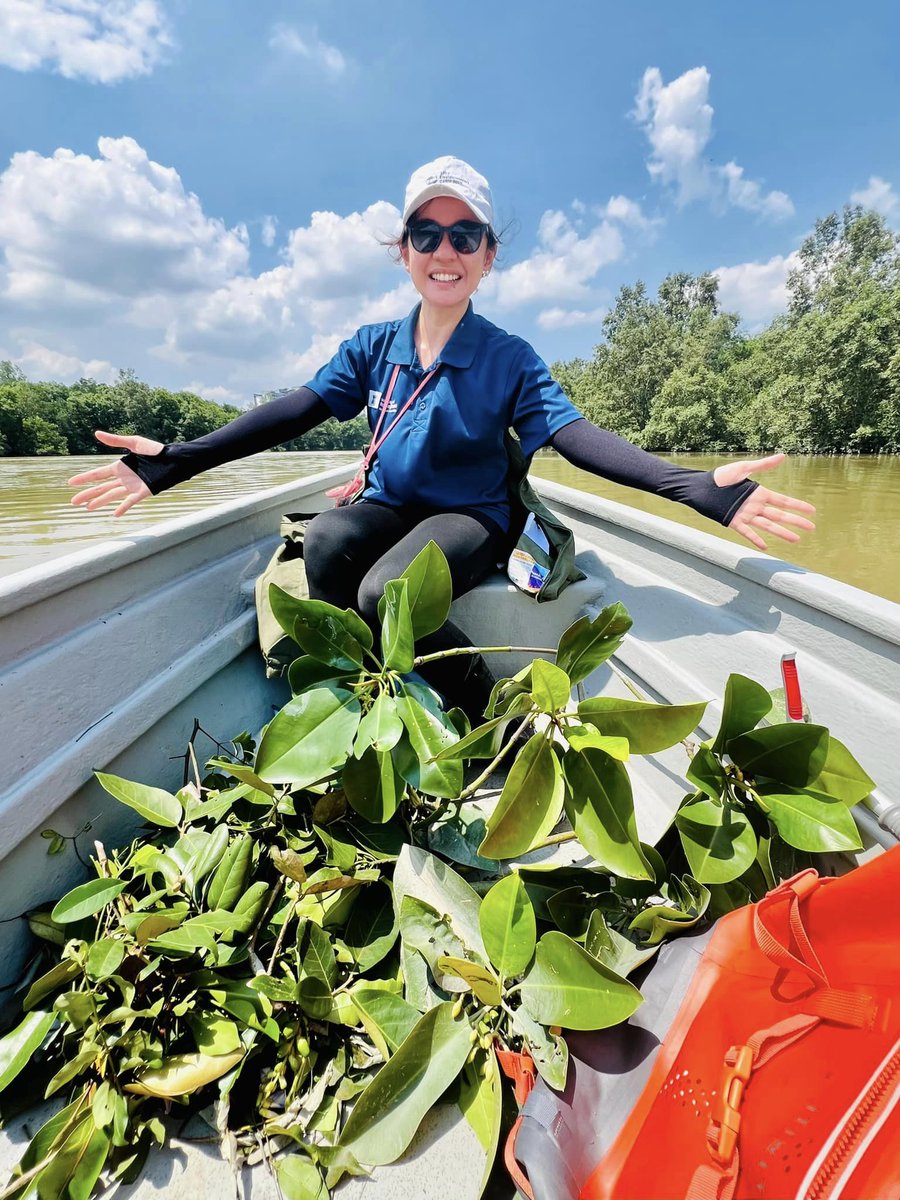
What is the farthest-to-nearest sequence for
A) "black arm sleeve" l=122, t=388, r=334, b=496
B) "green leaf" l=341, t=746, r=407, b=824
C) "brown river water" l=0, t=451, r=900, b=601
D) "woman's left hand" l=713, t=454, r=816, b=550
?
"brown river water" l=0, t=451, r=900, b=601
"black arm sleeve" l=122, t=388, r=334, b=496
"woman's left hand" l=713, t=454, r=816, b=550
"green leaf" l=341, t=746, r=407, b=824

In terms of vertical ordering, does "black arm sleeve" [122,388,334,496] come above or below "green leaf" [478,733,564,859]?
above

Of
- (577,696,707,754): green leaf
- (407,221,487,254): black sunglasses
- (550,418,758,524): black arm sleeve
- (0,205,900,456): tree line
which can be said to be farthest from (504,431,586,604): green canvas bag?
(0,205,900,456): tree line

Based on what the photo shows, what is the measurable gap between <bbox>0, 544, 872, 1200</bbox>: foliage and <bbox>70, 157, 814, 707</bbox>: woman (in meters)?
→ 0.50

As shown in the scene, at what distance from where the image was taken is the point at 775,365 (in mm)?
26453

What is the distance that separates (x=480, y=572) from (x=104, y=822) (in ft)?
2.96

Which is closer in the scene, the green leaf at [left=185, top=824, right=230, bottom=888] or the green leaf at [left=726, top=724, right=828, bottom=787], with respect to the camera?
the green leaf at [left=726, top=724, right=828, bottom=787]

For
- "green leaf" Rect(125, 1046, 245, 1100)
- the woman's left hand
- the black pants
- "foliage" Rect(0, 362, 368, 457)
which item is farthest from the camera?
"foliage" Rect(0, 362, 368, 457)

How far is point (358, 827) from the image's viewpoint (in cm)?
90

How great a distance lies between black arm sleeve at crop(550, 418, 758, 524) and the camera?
112 cm

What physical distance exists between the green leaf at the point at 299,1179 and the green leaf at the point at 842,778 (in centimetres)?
70

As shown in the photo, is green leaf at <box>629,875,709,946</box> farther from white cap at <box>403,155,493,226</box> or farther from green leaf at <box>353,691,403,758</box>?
white cap at <box>403,155,493,226</box>

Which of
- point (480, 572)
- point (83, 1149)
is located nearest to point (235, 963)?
point (83, 1149)

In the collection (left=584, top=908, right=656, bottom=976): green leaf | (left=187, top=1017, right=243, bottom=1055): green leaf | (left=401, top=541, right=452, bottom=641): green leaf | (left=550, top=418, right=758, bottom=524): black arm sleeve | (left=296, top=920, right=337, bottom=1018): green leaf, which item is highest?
(left=550, top=418, right=758, bottom=524): black arm sleeve

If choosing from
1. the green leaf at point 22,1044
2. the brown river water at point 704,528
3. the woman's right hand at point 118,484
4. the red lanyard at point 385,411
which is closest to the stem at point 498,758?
the green leaf at point 22,1044
